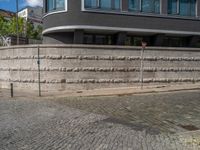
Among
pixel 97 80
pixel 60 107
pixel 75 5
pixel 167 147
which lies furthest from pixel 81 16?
pixel 167 147

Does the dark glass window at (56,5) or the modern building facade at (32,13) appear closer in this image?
the dark glass window at (56,5)

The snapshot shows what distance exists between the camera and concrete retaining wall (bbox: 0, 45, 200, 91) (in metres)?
20.7

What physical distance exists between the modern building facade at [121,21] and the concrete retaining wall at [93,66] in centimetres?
390

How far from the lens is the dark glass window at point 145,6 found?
85.3 ft

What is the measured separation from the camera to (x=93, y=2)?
80.7ft

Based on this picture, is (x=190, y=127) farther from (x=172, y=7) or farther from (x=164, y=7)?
(x=172, y=7)

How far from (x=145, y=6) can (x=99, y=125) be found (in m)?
18.6

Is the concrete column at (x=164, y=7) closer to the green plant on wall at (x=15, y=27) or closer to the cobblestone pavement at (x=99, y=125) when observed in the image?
the cobblestone pavement at (x=99, y=125)

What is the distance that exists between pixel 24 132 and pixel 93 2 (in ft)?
57.2

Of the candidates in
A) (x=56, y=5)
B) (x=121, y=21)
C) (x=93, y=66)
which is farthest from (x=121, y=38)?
(x=56, y=5)

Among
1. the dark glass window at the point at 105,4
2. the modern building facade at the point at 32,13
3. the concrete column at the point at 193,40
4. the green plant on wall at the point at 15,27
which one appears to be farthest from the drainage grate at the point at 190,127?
the modern building facade at the point at 32,13

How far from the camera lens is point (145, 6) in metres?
26.4

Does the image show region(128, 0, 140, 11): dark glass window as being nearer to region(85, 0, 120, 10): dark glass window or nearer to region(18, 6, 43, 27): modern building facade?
region(85, 0, 120, 10): dark glass window

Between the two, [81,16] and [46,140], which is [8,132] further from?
[81,16]
